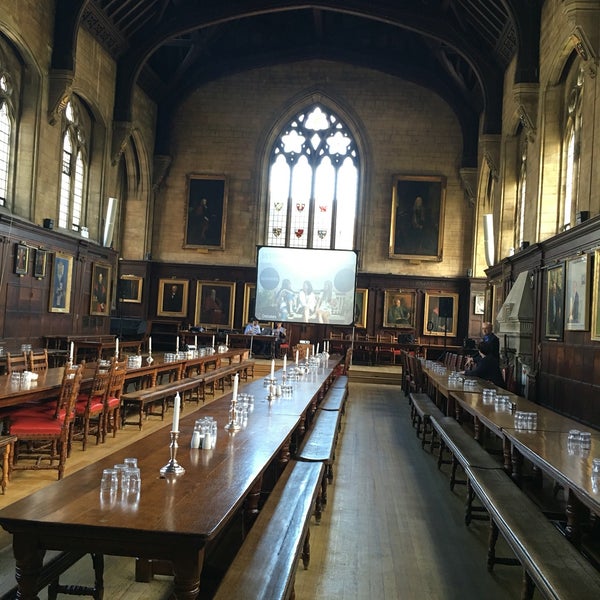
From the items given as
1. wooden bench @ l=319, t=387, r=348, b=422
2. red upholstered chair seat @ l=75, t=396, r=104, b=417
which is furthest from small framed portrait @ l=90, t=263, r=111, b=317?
red upholstered chair seat @ l=75, t=396, r=104, b=417

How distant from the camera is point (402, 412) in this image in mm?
12031

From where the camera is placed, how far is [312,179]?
75.0 feet

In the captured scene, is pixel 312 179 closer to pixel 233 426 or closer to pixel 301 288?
pixel 301 288

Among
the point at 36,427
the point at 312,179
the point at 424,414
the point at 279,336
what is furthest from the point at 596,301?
the point at 312,179

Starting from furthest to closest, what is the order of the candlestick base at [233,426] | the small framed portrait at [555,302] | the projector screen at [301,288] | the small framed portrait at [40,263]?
1. the projector screen at [301,288]
2. the small framed portrait at [40,263]
3. the small framed portrait at [555,302]
4. the candlestick base at [233,426]

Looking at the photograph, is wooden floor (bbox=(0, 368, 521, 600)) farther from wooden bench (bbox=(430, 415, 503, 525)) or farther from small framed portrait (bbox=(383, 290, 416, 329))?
small framed portrait (bbox=(383, 290, 416, 329))

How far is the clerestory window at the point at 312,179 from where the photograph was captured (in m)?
22.6

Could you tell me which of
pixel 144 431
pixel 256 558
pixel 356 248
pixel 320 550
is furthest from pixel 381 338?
pixel 256 558

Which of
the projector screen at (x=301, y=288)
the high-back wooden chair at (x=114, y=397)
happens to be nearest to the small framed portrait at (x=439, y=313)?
the projector screen at (x=301, y=288)

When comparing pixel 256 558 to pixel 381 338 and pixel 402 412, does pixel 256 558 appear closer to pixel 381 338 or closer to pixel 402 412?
pixel 402 412

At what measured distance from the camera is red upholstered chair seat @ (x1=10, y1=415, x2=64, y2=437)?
587 centimetres

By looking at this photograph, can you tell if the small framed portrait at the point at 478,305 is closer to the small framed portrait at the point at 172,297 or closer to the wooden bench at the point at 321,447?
the small framed portrait at the point at 172,297

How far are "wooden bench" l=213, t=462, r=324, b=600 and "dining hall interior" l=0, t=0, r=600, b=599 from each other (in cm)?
2

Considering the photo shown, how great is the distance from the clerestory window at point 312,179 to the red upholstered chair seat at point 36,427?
1685 cm
